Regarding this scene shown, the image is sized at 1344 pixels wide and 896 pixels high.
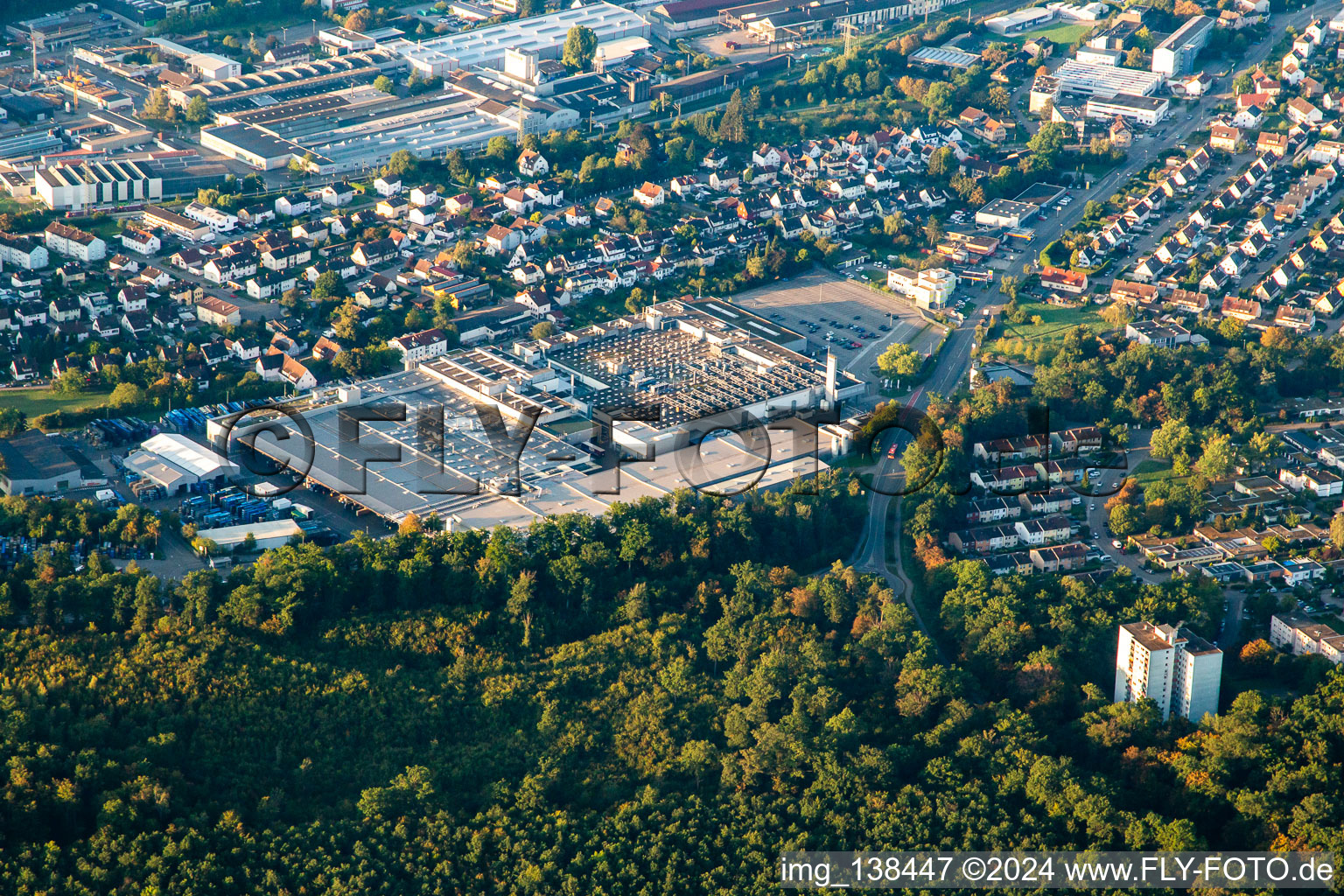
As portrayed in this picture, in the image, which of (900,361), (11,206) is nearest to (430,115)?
(11,206)

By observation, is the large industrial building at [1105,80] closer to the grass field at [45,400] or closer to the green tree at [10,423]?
the grass field at [45,400]

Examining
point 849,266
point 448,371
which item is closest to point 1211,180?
point 849,266

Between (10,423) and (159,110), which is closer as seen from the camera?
(10,423)

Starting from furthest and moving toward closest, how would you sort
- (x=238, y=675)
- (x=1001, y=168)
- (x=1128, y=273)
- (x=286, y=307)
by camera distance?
(x=1001, y=168)
(x=1128, y=273)
(x=286, y=307)
(x=238, y=675)

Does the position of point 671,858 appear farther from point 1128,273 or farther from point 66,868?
point 1128,273

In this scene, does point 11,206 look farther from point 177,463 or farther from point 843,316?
point 843,316

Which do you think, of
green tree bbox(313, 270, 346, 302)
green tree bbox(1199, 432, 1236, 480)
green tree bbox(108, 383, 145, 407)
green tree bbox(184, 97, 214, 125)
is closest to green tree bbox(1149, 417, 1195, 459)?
green tree bbox(1199, 432, 1236, 480)

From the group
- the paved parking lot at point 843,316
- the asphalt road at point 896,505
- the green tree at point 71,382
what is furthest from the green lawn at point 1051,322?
the green tree at point 71,382
